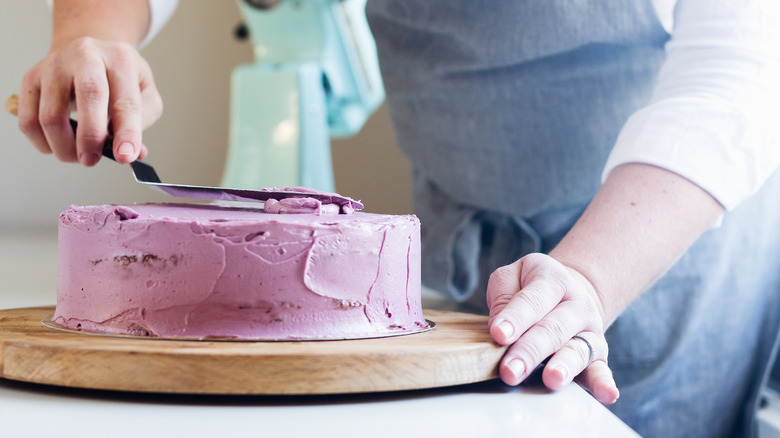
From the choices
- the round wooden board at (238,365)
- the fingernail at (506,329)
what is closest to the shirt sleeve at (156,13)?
the round wooden board at (238,365)

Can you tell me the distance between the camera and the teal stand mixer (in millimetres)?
1424

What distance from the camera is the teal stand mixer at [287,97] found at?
56.1 inches

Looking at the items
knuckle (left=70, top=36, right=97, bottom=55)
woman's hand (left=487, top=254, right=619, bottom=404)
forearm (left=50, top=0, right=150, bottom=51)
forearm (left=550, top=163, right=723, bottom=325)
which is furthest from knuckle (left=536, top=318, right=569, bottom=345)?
forearm (left=50, top=0, right=150, bottom=51)

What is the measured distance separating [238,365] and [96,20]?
2.13 feet

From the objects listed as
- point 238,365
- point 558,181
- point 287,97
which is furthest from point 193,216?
point 287,97

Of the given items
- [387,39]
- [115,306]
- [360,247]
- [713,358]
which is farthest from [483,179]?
[115,306]

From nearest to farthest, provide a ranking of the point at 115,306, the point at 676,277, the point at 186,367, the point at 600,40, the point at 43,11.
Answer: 1. the point at 186,367
2. the point at 115,306
3. the point at 600,40
4. the point at 676,277
5. the point at 43,11

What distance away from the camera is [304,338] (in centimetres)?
60

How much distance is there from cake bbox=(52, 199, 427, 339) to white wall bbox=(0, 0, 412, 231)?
198cm

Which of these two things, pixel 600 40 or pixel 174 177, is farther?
pixel 174 177

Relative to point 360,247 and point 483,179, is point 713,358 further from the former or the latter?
point 360,247

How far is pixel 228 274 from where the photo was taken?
605 millimetres

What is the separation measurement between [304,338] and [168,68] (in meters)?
A: 2.33

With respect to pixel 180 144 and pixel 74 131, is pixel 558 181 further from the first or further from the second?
pixel 180 144
